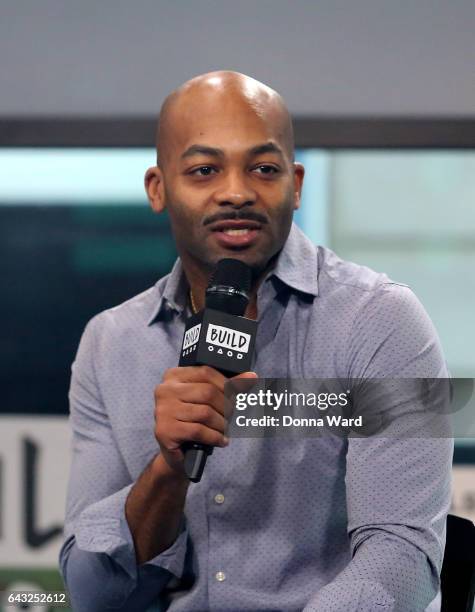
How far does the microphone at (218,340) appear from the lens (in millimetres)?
1118

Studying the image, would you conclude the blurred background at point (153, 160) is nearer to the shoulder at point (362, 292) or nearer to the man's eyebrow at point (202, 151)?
the shoulder at point (362, 292)

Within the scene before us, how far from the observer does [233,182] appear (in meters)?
1.48

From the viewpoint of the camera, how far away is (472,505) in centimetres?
254

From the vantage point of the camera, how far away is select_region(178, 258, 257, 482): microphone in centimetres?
112

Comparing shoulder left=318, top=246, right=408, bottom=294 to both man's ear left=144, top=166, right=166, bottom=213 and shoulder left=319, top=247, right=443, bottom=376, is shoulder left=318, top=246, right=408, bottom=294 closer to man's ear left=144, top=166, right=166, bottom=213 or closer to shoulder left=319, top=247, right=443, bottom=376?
shoulder left=319, top=247, right=443, bottom=376

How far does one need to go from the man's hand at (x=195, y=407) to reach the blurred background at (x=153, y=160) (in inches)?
52.0

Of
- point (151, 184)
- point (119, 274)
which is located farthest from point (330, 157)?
point (151, 184)

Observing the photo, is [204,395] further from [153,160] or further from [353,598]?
[153,160]

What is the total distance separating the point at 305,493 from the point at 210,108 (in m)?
0.60

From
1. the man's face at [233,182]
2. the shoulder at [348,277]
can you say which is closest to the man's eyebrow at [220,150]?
the man's face at [233,182]

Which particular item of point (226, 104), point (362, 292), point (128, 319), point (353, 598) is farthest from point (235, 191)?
point (353, 598)

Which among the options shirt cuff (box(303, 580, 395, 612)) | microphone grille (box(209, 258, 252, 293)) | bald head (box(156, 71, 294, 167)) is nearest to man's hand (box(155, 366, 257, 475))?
microphone grille (box(209, 258, 252, 293))

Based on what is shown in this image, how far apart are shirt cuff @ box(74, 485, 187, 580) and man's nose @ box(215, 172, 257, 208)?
456 mm

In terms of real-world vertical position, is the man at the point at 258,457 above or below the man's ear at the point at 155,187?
below
